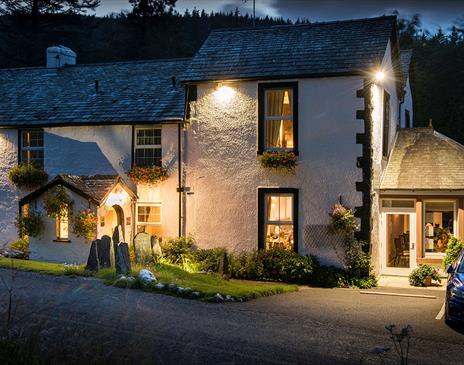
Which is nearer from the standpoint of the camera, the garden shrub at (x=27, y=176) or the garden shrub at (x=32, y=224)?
the garden shrub at (x=32, y=224)

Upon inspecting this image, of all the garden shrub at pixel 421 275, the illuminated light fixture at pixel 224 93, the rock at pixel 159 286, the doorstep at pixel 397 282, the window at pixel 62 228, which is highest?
the illuminated light fixture at pixel 224 93

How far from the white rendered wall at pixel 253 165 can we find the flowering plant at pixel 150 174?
86cm

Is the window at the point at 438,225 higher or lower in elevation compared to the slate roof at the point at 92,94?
lower

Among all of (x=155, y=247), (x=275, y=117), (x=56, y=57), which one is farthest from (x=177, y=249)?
(x=56, y=57)

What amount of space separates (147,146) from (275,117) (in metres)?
4.55

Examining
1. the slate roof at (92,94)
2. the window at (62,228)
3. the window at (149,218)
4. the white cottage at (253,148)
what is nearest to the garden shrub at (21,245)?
the white cottage at (253,148)

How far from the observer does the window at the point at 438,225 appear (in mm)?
21375

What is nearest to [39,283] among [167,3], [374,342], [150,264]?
[150,264]

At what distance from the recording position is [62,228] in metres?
21.0

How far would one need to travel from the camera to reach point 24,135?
23.1 metres

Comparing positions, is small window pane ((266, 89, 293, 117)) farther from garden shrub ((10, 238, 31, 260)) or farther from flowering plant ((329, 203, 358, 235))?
garden shrub ((10, 238, 31, 260))

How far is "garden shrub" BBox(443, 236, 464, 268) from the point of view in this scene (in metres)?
19.6

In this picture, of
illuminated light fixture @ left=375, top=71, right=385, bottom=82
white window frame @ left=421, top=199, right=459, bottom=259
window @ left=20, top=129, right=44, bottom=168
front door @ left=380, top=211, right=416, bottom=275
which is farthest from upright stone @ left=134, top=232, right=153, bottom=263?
white window frame @ left=421, top=199, right=459, bottom=259

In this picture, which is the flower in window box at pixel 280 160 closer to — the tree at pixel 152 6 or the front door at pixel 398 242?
the front door at pixel 398 242
